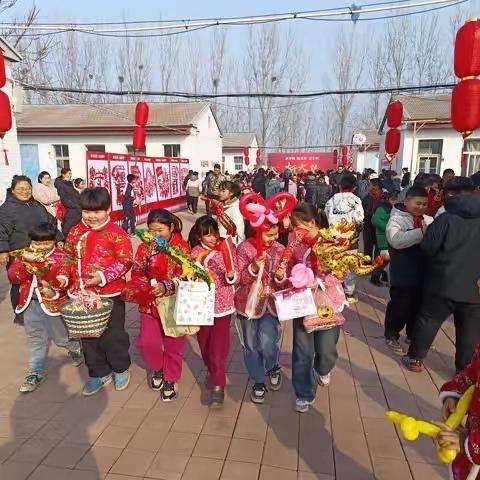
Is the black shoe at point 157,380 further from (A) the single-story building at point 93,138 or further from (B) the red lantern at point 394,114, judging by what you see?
(A) the single-story building at point 93,138

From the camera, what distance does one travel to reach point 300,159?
36.4 meters

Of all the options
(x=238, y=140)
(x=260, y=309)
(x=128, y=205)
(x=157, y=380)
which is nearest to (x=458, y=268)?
(x=260, y=309)

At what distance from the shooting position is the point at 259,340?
2.97m

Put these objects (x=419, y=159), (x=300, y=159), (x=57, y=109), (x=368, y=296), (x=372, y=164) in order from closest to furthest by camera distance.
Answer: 1. (x=368, y=296)
2. (x=419, y=159)
3. (x=57, y=109)
4. (x=372, y=164)
5. (x=300, y=159)

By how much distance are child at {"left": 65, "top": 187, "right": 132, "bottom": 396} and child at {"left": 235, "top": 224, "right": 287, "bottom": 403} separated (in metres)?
0.85

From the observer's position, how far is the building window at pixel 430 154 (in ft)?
63.3

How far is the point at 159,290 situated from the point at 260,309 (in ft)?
2.28

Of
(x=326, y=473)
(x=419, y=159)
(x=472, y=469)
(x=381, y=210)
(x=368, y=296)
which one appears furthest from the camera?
(x=419, y=159)

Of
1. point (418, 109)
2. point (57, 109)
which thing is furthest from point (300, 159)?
point (57, 109)

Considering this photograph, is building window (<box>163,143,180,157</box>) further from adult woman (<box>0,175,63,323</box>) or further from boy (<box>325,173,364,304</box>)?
adult woman (<box>0,175,63,323</box>)

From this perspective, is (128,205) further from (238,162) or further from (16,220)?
(238,162)

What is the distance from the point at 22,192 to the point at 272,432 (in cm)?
331

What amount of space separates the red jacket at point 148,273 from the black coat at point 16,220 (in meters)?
1.71

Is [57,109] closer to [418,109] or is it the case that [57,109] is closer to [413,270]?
[418,109]
